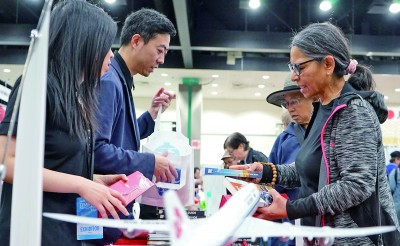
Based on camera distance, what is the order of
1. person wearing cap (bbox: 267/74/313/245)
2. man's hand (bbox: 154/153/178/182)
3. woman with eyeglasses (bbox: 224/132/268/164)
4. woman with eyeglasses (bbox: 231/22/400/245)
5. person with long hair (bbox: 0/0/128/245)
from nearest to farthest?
person with long hair (bbox: 0/0/128/245)
woman with eyeglasses (bbox: 231/22/400/245)
man's hand (bbox: 154/153/178/182)
person wearing cap (bbox: 267/74/313/245)
woman with eyeglasses (bbox: 224/132/268/164)

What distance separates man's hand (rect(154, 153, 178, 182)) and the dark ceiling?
693cm

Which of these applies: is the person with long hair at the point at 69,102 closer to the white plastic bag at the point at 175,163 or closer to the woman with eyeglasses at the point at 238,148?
the white plastic bag at the point at 175,163

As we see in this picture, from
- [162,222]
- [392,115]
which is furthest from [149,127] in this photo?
[392,115]

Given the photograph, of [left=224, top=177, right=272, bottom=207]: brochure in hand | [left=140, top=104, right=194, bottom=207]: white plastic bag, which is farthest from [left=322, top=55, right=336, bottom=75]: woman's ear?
[left=140, top=104, right=194, bottom=207]: white plastic bag

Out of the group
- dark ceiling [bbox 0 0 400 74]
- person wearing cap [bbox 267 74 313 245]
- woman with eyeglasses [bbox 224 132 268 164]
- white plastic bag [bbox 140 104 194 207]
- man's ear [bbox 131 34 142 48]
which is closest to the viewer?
white plastic bag [bbox 140 104 194 207]

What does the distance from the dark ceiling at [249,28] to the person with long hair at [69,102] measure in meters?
7.26

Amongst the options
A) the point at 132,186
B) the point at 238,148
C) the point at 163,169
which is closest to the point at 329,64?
the point at 163,169

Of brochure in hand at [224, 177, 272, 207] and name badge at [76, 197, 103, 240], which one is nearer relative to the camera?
name badge at [76, 197, 103, 240]

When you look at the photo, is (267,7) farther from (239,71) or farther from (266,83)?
(266,83)

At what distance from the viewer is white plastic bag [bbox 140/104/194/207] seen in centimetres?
182

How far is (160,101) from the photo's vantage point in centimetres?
245

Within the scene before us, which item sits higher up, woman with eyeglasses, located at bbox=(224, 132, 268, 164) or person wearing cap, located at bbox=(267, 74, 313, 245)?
woman with eyeglasses, located at bbox=(224, 132, 268, 164)

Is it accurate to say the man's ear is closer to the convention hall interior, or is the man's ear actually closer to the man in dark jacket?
the man in dark jacket

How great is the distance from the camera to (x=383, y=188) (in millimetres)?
1396
